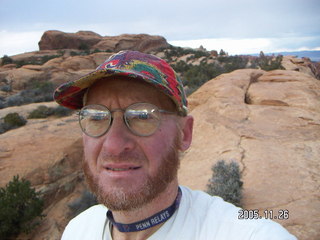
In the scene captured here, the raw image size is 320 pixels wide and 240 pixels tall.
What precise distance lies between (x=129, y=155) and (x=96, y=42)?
42.8 m

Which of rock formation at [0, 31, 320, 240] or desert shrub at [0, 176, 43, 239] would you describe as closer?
rock formation at [0, 31, 320, 240]

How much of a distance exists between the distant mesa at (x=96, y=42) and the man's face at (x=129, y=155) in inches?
1520

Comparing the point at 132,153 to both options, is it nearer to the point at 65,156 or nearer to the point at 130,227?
the point at 130,227

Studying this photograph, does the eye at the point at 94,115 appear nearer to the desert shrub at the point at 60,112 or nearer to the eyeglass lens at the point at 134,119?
the eyeglass lens at the point at 134,119

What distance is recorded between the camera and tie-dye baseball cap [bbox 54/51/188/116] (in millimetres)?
1210

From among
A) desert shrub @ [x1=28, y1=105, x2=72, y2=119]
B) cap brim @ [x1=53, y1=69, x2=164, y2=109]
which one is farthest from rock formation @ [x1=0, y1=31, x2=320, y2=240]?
desert shrub @ [x1=28, y1=105, x2=72, y2=119]

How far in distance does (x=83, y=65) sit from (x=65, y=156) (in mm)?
20493

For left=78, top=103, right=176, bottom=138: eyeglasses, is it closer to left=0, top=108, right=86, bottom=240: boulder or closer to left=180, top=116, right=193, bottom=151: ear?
left=180, top=116, right=193, bottom=151: ear

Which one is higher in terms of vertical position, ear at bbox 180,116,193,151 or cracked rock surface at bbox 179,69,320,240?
ear at bbox 180,116,193,151

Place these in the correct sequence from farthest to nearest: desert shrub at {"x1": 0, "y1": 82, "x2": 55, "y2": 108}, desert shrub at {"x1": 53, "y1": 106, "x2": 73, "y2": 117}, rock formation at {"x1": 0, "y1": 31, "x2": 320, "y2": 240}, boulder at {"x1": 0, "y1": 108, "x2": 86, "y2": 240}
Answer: desert shrub at {"x1": 0, "y1": 82, "x2": 55, "y2": 108} → desert shrub at {"x1": 53, "y1": 106, "x2": 73, "y2": 117} → boulder at {"x1": 0, "y1": 108, "x2": 86, "y2": 240} → rock formation at {"x1": 0, "y1": 31, "x2": 320, "y2": 240}

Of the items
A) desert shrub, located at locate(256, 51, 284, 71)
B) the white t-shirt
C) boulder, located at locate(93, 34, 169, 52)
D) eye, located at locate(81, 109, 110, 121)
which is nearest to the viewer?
the white t-shirt

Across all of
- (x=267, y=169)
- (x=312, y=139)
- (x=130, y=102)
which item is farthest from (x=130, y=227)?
(x=312, y=139)

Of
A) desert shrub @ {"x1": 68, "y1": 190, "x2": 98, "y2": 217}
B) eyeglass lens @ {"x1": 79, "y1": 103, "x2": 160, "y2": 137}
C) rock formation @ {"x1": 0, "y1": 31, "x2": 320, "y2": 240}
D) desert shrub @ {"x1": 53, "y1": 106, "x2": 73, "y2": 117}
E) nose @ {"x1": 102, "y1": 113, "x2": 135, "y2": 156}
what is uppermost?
eyeglass lens @ {"x1": 79, "y1": 103, "x2": 160, "y2": 137}

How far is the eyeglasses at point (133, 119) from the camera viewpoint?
49.6 inches
